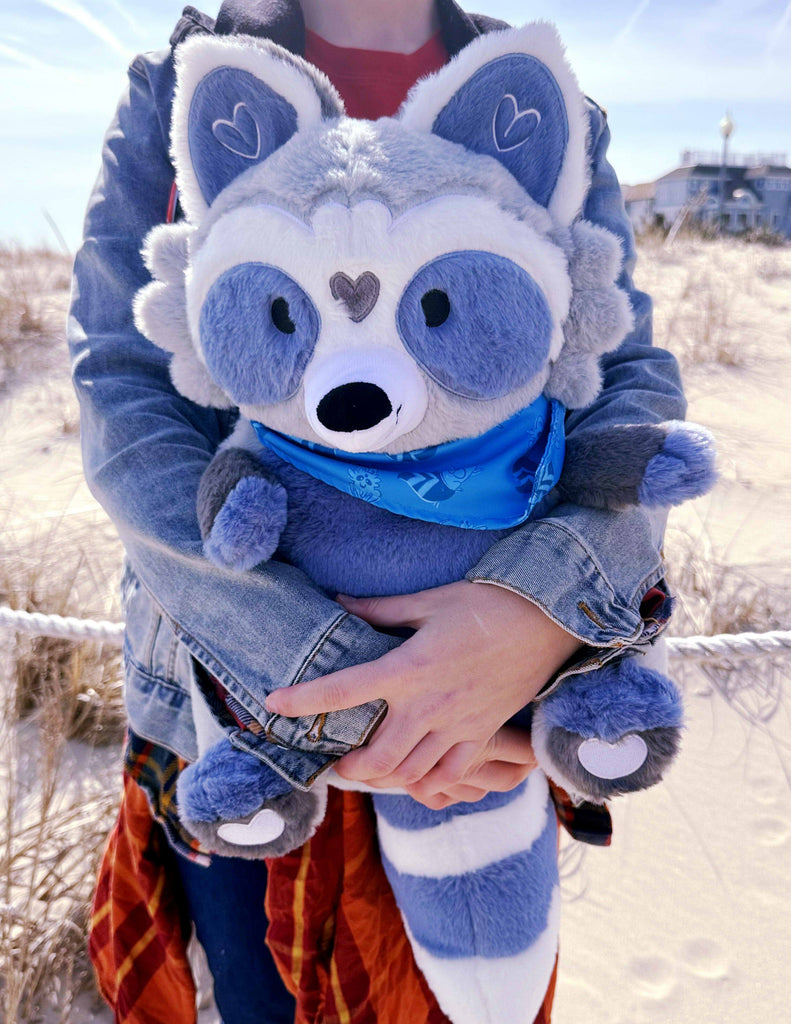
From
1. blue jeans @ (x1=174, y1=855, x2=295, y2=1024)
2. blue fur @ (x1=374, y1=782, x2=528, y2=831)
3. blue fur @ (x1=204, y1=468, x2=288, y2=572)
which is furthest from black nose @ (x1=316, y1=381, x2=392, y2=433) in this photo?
blue jeans @ (x1=174, y1=855, x2=295, y2=1024)

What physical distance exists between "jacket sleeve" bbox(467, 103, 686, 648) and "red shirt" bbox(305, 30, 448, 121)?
274 mm

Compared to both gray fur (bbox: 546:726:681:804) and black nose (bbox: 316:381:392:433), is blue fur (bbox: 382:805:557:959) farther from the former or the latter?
black nose (bbox: 316:381:392:433)

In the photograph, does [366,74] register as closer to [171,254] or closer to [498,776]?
[171,254]

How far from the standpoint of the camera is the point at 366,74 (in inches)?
38.1

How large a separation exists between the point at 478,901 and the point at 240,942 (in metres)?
0.40

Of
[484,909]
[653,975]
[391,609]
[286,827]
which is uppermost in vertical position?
[391,609]

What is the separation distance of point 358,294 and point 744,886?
1.62m

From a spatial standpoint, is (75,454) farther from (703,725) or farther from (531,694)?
(531,694)

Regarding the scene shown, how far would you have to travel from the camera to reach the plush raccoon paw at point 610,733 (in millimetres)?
754

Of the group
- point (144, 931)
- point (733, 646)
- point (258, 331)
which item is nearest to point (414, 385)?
point (258, 331)

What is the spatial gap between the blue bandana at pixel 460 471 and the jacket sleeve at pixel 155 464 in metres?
0.13

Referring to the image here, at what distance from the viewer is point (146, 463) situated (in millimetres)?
857

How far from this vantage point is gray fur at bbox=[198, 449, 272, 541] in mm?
741

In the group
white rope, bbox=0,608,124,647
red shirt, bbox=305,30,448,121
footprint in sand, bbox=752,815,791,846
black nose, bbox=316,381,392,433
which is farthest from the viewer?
footprint in sand, bbox=752,815,791,846
